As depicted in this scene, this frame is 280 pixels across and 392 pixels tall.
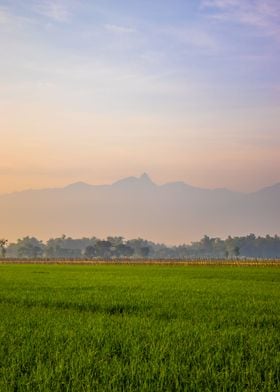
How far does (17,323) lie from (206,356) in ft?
21.8

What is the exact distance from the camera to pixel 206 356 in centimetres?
945

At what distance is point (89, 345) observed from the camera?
35.1 feet

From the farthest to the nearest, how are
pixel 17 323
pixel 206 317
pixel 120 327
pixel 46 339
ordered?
1. pixel 206 317
2. pixel 17 323
3. pixel 120 327
4. pixel 46 339

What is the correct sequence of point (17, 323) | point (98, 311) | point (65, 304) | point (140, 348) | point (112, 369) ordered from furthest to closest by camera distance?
point (65, 304)
point (98, 311)
point (17, 323)
point (140, 348)
point (112, 369)

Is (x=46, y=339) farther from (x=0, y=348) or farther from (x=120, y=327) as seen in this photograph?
(x=120, y=327)

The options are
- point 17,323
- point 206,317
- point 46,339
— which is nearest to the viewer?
point 46,339

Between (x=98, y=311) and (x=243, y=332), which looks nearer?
(x=243, y=332)

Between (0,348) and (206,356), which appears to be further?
(0,348)

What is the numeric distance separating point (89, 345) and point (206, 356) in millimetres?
2500

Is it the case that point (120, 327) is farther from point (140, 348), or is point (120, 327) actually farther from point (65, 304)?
point (65, 304)

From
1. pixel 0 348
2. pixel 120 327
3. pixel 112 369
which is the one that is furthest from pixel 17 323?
pixel 112 369

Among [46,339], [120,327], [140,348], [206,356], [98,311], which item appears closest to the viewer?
[206,356]

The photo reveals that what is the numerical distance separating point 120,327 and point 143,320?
1321 millimetres

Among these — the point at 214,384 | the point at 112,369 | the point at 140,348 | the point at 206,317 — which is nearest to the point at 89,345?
the point at 140,348
